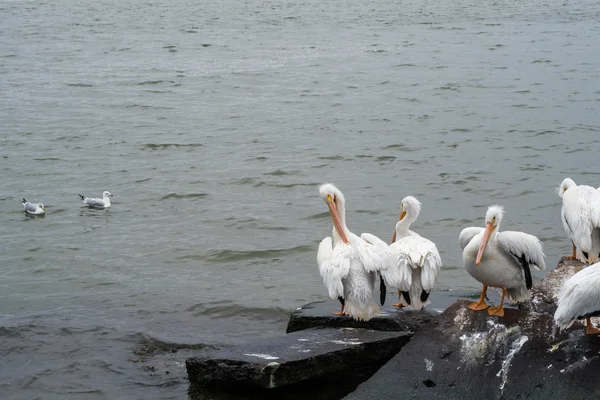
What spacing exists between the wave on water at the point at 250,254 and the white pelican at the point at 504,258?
183 inches

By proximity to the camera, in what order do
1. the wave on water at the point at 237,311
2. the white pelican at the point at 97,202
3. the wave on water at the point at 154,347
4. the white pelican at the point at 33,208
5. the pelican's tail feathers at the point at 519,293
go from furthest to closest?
the white pelican at the point at 97,202 < the white pelican at the point at 33,208 < the wave on water at the point at 237,311 < the wave on water at the point at 154,347 < the pelican's tail feathers at the point at 519,293

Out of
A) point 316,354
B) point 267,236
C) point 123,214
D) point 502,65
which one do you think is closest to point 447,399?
point 316,354

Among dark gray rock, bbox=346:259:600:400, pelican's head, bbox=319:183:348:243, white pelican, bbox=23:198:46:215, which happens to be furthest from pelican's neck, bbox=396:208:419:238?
white pelican, bbox=23:198:46:215

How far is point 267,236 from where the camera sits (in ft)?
36.9

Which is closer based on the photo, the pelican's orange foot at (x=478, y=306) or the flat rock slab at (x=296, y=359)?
the flat rock slab at (x=296, y=359)

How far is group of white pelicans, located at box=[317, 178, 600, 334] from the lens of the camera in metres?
5.27

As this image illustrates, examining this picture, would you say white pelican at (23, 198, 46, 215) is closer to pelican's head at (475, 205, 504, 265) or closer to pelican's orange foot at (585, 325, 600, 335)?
pelican's head at (475, 205, 504, 265)

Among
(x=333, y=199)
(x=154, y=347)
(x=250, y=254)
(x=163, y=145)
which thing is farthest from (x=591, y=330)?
(x=163, y=145)

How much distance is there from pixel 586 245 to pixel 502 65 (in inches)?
589

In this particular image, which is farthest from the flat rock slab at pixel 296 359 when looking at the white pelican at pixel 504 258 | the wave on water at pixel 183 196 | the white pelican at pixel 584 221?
the wave on water at pixel 183 196

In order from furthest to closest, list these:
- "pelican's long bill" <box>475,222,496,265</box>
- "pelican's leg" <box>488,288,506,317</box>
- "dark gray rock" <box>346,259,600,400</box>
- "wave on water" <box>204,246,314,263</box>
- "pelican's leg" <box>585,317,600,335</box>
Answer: "wave on water" <box>204,246,314,263</box>, "pelican's long bill" <box>475,222,496,265</box>, "pelican's leg" <box>488,288,506,317</box>, "pelican's leg" <box>585,317,600,335</box>, "dark gray rock" <box>346,259,600,400</box>

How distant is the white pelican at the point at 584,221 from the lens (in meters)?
6.91

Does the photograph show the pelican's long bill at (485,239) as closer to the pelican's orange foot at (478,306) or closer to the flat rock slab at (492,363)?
the pelican's orange foot at (478,306)

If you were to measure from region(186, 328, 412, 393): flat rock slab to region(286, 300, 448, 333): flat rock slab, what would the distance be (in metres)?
0.22
